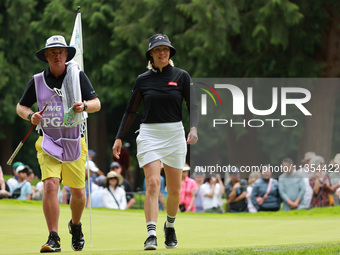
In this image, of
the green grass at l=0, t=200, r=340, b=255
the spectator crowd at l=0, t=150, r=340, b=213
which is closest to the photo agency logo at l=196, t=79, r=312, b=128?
the spectator crowd at l=0, t=150, r=340, b=213

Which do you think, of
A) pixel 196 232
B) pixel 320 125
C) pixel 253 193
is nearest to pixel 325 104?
pixel 320 125

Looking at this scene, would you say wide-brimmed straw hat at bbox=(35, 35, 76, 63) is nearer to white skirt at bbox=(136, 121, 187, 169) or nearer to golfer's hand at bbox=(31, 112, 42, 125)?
golfer's hand at bbox=(31, 112, 42, 125)

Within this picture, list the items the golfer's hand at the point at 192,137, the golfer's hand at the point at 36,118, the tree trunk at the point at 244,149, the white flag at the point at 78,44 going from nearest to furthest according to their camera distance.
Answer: the golfer's hand at the point at 36,118 → the golfer's hand at the point at 192,137 → the white flag at the point at 78,44 → the tree trunk at the point at 244,149

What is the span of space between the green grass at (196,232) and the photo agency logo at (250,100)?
28.7 feet

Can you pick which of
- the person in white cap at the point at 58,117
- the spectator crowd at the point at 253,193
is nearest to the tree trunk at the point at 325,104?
the spectator crowd at the point at 253,193

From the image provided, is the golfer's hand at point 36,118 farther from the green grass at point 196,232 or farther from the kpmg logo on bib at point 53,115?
the green grass at point 196,232

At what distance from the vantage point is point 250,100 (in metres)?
23.8

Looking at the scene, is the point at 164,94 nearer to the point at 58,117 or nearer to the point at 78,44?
the point at 58,117

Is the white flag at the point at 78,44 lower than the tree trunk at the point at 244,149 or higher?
higher

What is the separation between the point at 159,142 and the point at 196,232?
2.88m

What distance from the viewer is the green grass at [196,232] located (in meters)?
7.74

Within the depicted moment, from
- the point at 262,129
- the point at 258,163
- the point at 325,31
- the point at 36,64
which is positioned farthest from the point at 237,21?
the point at 36,64

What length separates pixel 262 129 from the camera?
29453mm

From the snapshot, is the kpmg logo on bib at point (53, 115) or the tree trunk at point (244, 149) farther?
the tree trunk at point (244, 149)
